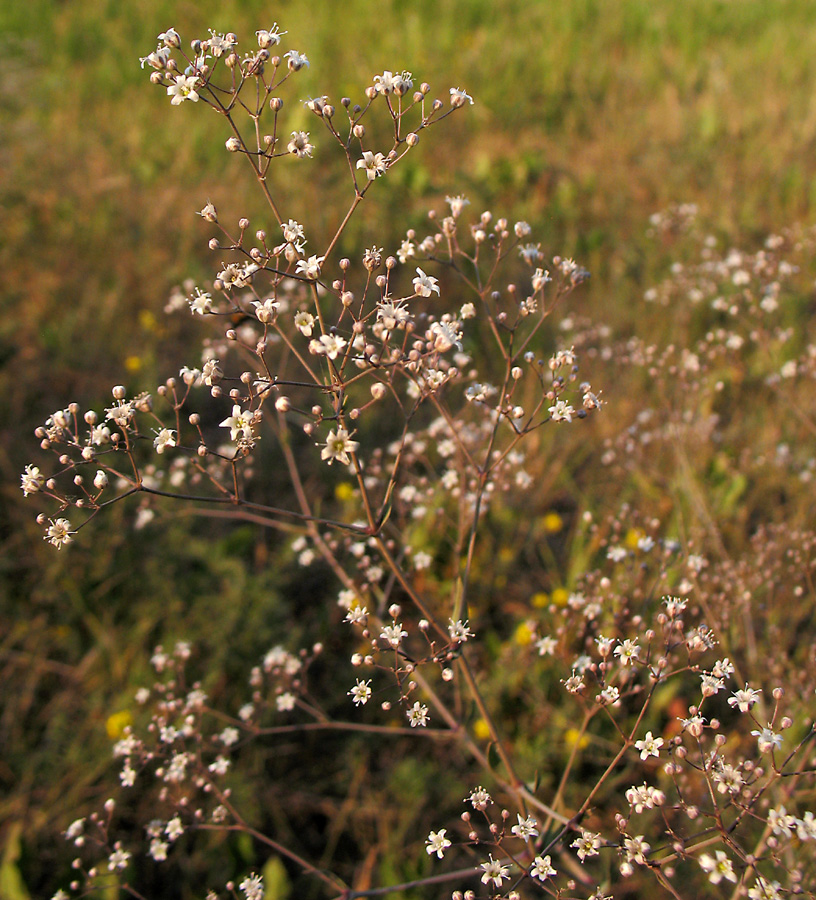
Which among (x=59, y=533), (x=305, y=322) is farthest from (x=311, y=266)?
(x=59, y=533)

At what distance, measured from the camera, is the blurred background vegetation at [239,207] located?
9.21ft

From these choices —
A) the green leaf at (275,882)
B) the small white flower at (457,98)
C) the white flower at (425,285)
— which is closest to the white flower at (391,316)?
the white flower at (425,285)

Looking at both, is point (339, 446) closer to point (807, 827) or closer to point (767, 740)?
point (767, 740)

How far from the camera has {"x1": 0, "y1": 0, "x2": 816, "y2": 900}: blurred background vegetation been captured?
2809 mm

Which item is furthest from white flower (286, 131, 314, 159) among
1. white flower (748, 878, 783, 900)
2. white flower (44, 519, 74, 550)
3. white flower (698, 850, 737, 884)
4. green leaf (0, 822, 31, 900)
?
green leaf (0, 822, 31, 900)

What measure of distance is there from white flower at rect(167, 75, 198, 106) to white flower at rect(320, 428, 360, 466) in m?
0.75

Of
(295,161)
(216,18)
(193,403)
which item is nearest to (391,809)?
(193,403)

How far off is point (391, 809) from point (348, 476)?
159 cm

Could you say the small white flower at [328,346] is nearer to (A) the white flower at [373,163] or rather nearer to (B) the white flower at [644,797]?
(A) the white flower at [373,163]

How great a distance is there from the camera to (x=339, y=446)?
4.95 feet

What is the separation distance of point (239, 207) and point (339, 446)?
388cm

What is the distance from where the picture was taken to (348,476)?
3582 millimetres

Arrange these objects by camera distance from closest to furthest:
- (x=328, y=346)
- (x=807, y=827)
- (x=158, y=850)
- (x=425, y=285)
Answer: (x=807, y=827), (x=328, y=346), (x=425, y=285), (x=158, y=850)

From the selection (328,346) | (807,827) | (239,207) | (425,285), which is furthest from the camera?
(239,207)
